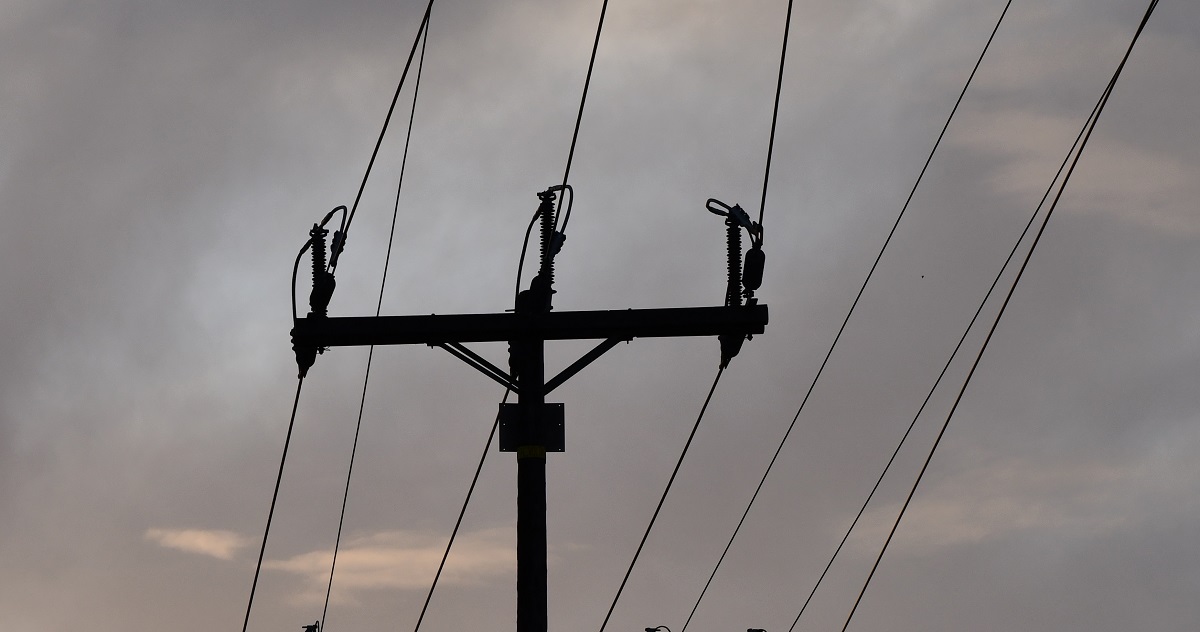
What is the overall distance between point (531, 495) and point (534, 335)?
128 cm

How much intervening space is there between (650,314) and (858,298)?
4667 mm

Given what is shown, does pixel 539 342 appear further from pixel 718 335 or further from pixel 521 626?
pixel 521 626

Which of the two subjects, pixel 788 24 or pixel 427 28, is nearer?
pixel 788 24

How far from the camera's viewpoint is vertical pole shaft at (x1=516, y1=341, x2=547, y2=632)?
1262cm

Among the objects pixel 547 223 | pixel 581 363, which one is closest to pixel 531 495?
pixel 581 363

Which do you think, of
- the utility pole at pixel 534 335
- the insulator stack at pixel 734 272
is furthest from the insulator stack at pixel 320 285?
the insulator stack at pixel 734 272

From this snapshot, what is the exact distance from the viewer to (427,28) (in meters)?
15.2

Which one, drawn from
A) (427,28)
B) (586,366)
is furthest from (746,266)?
(427,28)

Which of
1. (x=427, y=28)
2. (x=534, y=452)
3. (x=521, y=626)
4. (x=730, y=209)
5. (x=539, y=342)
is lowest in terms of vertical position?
(x=521, y=626)

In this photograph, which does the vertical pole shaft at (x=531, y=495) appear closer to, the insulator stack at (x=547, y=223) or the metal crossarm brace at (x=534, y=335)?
the metal crossarm brace at (x=534, y=335)

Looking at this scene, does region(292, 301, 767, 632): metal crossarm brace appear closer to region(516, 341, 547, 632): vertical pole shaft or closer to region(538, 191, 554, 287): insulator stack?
region(516, 341, 547, 632): vertical pole shaft

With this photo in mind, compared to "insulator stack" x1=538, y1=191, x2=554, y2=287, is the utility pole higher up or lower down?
lower down

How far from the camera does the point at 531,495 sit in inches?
506

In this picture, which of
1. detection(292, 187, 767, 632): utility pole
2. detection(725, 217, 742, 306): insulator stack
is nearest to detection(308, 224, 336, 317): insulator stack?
detection(292, 187, 767, 632): utility pole
